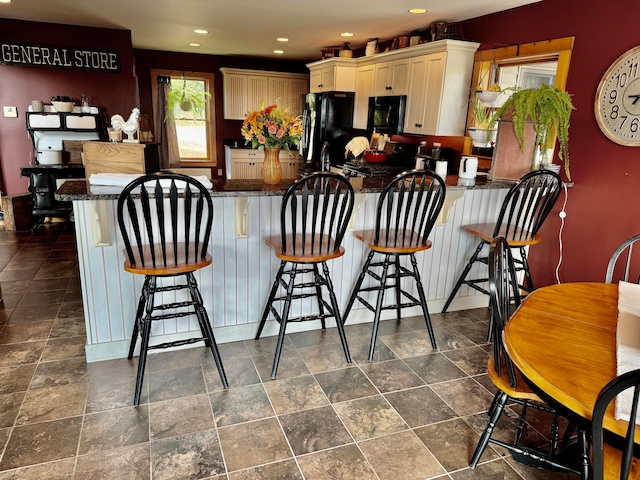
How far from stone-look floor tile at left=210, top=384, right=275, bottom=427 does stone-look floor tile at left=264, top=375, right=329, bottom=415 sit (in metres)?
0.04

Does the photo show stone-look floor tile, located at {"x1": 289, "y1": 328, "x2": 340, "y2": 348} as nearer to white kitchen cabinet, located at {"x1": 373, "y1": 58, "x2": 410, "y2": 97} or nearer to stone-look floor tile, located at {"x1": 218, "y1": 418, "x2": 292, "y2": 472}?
stone-look floor tile, located at {"x1": 218, "y1": 418, "x2": 292, "y2": 472}

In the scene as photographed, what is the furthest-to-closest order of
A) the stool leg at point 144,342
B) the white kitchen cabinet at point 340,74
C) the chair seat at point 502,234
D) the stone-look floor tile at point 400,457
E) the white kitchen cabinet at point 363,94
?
the white kitchen cabinet at point 340,74 < the white kitchen cabinet at point 363,94 < the chair seat at point 502,234 < the stool leg at point 144,342 < the stone-look floor tile at point 400,457

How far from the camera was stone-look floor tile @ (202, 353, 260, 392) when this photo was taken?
7.61 ft

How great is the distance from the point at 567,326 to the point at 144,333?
179 cm

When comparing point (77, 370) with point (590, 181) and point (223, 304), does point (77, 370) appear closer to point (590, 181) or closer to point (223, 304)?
point (223, 304)

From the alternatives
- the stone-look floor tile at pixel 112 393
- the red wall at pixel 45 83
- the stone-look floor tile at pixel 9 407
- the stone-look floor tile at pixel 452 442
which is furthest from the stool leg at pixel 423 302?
the red wall at pixel 45 83

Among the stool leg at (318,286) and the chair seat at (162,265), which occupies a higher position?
the chair seat at (162,265)

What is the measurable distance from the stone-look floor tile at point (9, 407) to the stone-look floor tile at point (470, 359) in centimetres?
227

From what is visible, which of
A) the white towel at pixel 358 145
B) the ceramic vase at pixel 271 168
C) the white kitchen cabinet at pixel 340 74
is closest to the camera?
the ceramic vase at pixel 271 168

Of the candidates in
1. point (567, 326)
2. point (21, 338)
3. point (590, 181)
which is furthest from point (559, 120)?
point (21, 338)

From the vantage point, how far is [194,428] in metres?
1.98

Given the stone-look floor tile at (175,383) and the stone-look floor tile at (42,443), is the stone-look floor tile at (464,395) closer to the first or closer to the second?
the stone-look floor tile at (175,383)

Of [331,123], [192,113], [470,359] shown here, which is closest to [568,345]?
[470,359]

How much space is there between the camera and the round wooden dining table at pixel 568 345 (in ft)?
3.59
